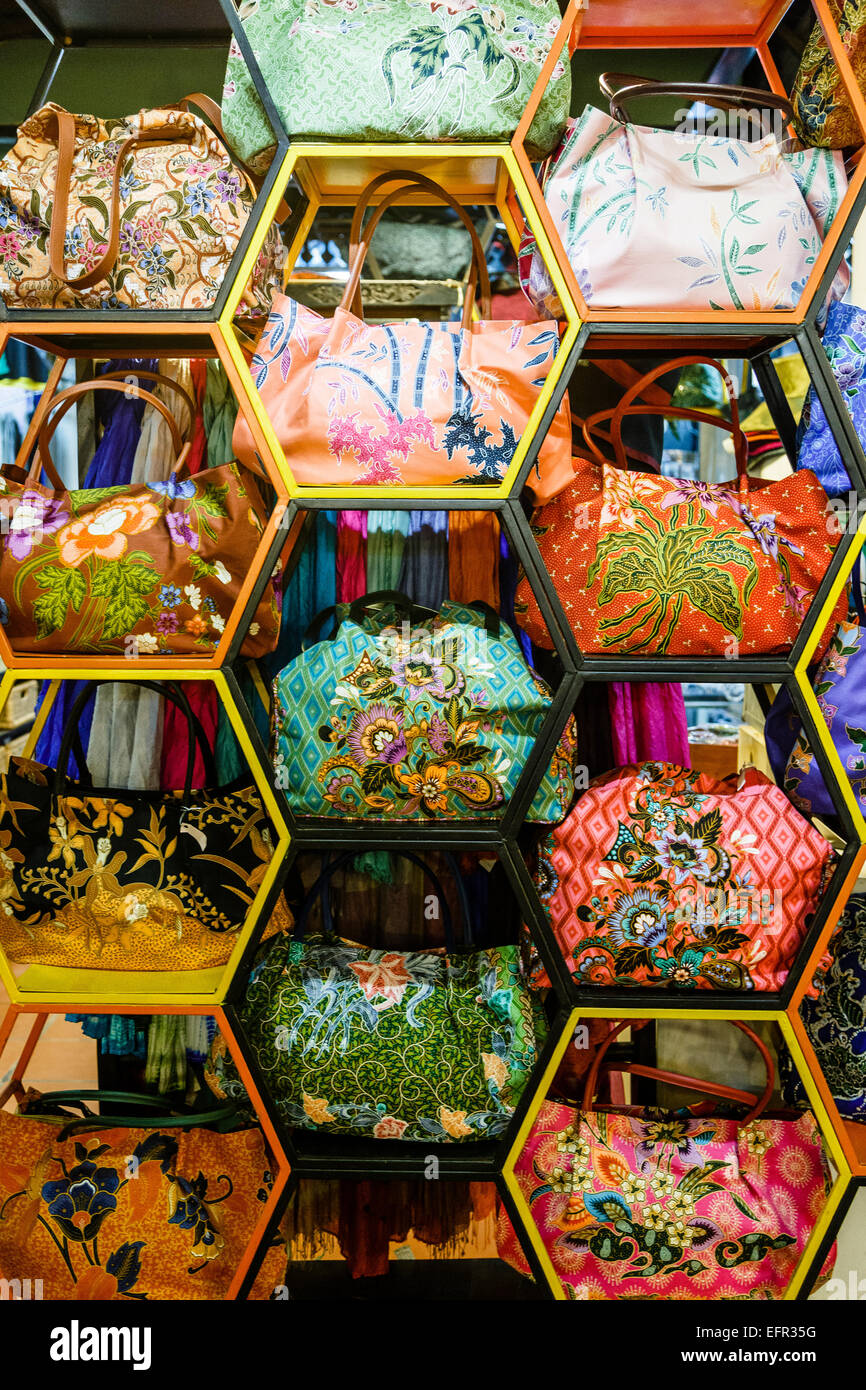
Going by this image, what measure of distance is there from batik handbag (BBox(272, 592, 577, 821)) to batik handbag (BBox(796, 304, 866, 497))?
2.13 ft

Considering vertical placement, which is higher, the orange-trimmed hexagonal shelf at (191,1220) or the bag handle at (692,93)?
the bag handle at (692,93)

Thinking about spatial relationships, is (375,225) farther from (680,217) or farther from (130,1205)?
(130,1205)

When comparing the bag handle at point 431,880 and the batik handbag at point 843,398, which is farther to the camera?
the bag handle at point 431,880

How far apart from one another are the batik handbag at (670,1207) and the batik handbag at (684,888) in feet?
0.50

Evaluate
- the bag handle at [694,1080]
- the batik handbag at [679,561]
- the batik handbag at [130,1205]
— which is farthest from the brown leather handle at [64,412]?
the bag handle at [694,1080]

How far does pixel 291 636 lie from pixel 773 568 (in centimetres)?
97

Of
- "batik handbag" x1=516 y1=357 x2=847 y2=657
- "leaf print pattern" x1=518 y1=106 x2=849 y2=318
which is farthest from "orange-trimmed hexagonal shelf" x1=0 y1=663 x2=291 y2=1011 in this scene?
"leaf print pattern" x1=518 y1=106 x2=849 y2=318

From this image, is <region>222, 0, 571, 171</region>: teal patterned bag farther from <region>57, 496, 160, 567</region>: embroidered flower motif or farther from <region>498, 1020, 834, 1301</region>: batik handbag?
<region>498, 1020, 834, 1301</region>: batik handbag

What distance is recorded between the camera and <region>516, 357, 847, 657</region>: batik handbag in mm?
1576

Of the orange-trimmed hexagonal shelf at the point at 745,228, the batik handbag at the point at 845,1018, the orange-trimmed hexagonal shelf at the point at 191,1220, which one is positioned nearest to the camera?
the orange-trimmed hexagonal shelf at the point at 745,228

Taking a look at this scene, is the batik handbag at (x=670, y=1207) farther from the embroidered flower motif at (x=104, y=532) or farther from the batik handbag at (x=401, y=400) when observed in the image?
the embroidered flower motif at (x=104, y=532)

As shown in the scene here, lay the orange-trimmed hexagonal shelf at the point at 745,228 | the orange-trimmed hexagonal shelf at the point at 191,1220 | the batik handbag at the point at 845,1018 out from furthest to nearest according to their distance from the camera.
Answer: the batik handbag at the point at 845,1018, the orange-trimmed hexagonal shelf at the point at 191,1220, the orange-trimmed hexagonal shelf at the point at 745,228

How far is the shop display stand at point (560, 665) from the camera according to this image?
153 cm

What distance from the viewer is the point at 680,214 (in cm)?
153
